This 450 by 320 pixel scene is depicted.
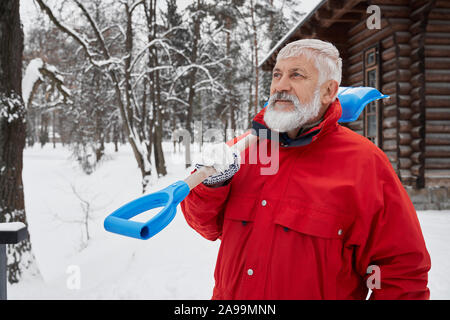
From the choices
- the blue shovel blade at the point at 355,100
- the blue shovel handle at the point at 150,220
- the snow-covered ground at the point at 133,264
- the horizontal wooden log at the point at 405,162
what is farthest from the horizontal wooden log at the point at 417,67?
the blue shovel handle at the point at 150,220

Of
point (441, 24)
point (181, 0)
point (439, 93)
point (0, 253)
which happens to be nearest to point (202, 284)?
point (0, 253)

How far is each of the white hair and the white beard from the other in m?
0.10

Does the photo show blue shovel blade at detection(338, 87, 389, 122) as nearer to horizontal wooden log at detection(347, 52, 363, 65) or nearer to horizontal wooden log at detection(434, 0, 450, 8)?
horizontal wooden log at detection(434, 0, 450, 8)

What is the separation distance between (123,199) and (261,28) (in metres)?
10.9

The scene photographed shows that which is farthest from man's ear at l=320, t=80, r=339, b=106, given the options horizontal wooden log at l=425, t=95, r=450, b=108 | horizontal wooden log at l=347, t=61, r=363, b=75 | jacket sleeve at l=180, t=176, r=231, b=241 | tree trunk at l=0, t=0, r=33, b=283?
horizontal wooden log at l=347, t=61, r=363, b=75

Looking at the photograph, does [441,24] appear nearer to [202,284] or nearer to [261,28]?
[202,284]

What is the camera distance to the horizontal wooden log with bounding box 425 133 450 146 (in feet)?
21.5

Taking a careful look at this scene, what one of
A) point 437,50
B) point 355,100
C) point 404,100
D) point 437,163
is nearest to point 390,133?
point 404,100

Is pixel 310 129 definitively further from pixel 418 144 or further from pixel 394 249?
pixel 418 144

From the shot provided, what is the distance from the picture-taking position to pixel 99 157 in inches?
784

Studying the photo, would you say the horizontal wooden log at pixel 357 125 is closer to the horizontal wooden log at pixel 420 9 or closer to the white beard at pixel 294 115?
the horizontal wooden log at pixel 420 9

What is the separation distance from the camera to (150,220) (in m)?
1.05

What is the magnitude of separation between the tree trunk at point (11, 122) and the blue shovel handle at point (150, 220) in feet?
15.1

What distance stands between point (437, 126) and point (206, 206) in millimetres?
6729
